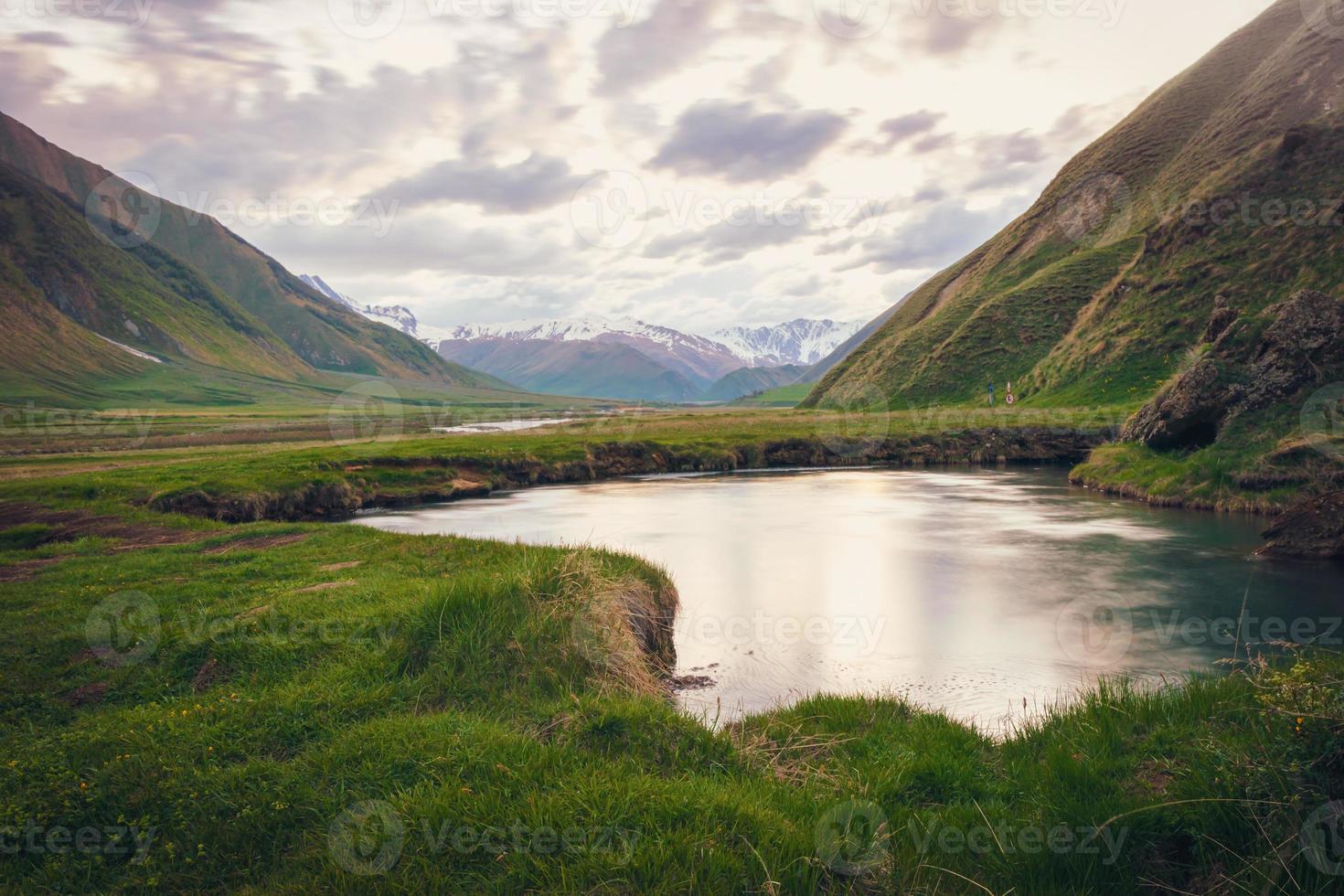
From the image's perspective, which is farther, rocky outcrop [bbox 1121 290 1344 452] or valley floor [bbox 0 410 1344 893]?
rocky outcrop [bbox 1121 290 1344 452]

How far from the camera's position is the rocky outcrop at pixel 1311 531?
838 inches

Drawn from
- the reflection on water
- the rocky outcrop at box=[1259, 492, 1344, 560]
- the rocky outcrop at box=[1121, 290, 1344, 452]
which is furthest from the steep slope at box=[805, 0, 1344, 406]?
the reflection on water

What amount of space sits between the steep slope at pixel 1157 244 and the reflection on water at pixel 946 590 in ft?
109

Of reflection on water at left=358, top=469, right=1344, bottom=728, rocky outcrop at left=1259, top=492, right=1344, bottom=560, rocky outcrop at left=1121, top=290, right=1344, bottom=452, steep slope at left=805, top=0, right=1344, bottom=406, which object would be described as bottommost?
reflection on water at left=358, top=469, right=1344, bottom=728

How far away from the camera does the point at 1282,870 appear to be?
5.20 metres

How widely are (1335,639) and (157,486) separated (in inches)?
1792

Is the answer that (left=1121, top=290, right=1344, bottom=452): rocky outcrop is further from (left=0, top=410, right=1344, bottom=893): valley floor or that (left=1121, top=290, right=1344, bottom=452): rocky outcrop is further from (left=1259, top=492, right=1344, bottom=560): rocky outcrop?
(left=0, top=410, right=1344, bottom=893): valley floor

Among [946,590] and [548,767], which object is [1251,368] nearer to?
[946,590]

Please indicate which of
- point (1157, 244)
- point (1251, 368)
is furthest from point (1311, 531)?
point (1157, 244)

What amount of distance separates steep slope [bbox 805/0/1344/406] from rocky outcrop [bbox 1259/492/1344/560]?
32.4m

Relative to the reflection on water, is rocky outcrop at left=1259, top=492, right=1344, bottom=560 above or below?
above

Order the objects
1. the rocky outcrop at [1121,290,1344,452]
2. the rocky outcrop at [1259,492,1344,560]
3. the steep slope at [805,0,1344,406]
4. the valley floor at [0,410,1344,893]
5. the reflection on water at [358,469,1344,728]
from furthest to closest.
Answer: the steep slope at [805,0,1344,406] < the rocky outcrop at [1121,290,1344,452] < the rocky outcrop at [1259,492,1344,560] < the reflection on water at [358,469,1344,728] < the valley floor at [0,410,1344,893]

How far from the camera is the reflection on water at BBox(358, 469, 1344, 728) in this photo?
1445 cm

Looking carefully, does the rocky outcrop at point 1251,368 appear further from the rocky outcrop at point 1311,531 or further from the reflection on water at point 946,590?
the rocky outcrop at point 1311,531
